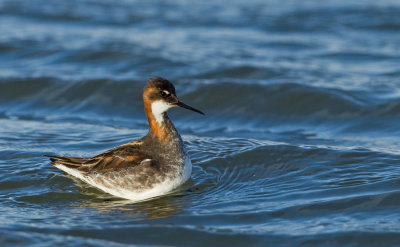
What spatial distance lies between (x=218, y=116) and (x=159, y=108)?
3.97 meters

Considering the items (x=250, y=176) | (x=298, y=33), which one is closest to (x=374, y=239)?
(x=250, y=176)

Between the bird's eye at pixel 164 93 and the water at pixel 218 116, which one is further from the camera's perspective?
the bird's eye at pixel 164 93

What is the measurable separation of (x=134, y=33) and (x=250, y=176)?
31.8 feet

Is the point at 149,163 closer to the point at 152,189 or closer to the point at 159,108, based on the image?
the point at 152,189

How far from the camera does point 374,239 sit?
24.3 feet

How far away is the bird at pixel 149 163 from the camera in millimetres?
8703

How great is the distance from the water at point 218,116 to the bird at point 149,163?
209 millimetres

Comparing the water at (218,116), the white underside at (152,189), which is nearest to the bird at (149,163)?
the white underside at (152,189)

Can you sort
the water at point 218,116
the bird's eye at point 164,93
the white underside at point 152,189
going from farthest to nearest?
the bird's eye at point 164,93 < the white underside at point 152,189 < the water at point 218,116

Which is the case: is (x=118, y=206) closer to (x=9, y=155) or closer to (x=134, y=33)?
(x=9, y=155)

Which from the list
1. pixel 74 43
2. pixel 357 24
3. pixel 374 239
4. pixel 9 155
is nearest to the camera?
pixel 374 239

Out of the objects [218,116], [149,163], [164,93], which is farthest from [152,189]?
[218,116]

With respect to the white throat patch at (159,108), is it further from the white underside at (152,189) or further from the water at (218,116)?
the water at (218,116)

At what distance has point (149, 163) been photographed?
8766 millimetres
